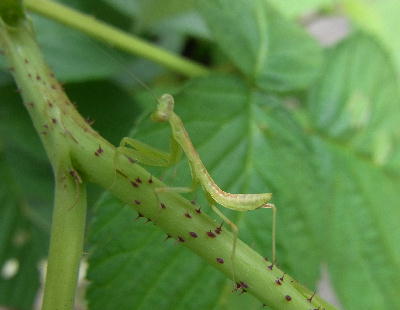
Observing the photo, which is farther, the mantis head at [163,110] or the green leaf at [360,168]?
the green leaf at [360,168]

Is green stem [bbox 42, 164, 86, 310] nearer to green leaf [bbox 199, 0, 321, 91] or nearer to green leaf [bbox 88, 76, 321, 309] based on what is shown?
green leaf [bbox 88, 76, 321, 309]

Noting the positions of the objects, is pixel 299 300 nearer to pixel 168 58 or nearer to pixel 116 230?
pixel 116 230

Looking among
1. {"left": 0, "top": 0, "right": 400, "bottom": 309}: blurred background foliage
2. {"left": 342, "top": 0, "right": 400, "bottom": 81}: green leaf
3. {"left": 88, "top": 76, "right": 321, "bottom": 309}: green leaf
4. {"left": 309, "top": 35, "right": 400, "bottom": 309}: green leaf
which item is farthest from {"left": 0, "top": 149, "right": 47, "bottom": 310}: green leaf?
{"left": 342, "top": 0, "right": 400, "bottom": 81}: green leaf

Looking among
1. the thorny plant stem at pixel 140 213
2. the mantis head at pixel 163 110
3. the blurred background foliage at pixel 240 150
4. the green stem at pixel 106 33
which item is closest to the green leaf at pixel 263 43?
the blurred background foliage at pixel 240 150

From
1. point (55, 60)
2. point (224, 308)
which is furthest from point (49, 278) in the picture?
point (55, 60)

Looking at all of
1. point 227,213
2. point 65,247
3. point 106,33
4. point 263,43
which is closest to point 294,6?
point 263,43

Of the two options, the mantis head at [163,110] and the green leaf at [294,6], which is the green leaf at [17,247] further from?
the green leaf at [294,6]
